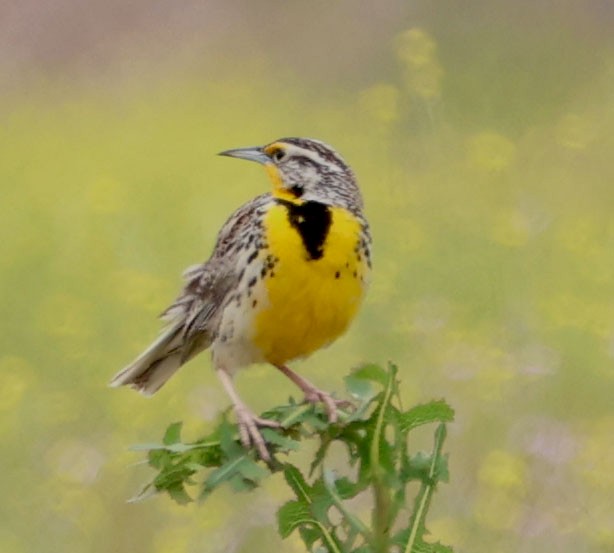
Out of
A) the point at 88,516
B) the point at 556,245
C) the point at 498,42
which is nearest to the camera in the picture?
the point at 88,516

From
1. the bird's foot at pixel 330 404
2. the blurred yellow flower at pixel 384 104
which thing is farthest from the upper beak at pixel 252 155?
the blurred yellow flower at pixel 384 104

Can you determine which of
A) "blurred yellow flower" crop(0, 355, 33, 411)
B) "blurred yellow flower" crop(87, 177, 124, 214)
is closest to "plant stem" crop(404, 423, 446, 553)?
"blurred yellow flower" crop(0, 355, 33, 411)

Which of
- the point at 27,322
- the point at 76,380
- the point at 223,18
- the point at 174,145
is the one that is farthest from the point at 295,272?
the point at 223,18

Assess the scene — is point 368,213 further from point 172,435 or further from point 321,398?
point 172,435

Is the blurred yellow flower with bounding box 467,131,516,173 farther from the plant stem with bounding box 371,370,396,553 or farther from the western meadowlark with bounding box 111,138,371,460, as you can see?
the plant stem with bounding box 371,370,396,553

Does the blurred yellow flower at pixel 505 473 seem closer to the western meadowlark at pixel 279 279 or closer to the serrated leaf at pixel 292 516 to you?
the western meadowlark at pixel 279 279

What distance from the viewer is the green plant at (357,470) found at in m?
1.17

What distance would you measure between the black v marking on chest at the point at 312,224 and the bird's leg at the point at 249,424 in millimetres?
213

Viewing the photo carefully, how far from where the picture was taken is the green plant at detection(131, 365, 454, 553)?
1167 mm

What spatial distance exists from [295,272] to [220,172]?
3551 millimetres

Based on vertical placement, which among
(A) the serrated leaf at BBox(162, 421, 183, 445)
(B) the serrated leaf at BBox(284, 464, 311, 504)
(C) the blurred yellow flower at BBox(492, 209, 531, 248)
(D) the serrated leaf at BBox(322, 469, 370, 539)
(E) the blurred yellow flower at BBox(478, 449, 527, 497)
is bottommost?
(D) the serrated leaf at BBox(322, 469, 370, 539)

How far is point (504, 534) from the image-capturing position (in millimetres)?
2992

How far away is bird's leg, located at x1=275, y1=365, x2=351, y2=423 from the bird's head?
24cm

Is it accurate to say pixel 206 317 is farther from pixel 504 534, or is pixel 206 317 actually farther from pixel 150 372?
pixel 504 534
